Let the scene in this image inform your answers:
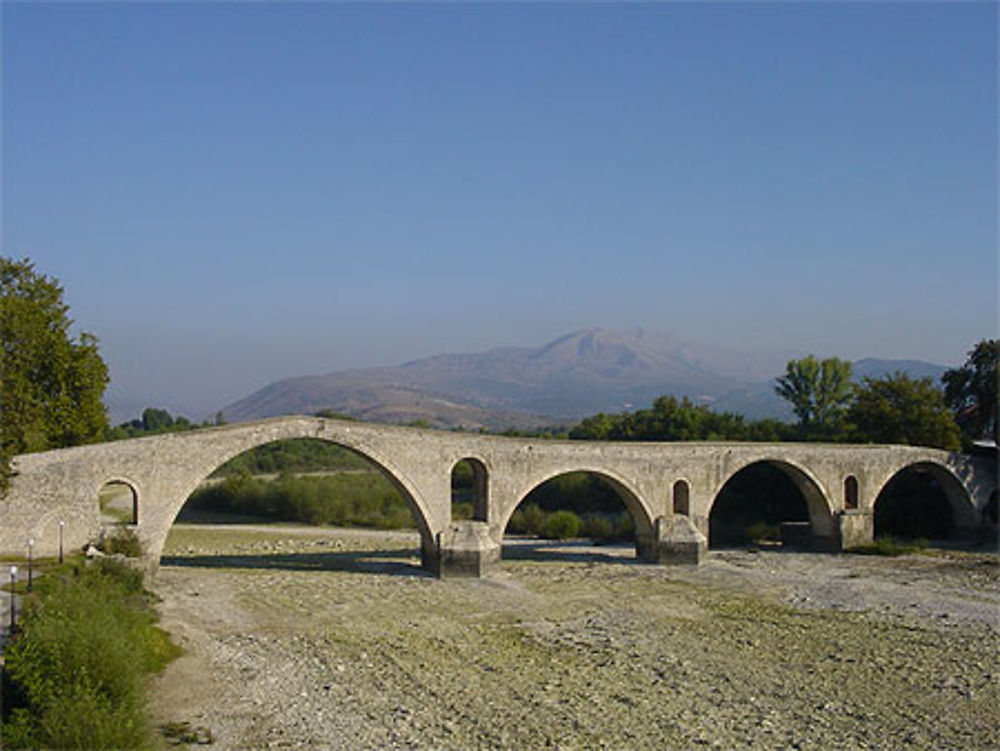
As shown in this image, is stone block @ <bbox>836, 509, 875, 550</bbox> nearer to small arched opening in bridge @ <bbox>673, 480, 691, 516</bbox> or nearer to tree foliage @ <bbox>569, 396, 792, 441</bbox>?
small arched opening in bridge @ <bbox>673, 480, 691, 516</bbox>

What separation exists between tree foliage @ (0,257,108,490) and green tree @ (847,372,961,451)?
89.3 ft

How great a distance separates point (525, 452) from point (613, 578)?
418 cm

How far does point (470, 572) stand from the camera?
26.3 m

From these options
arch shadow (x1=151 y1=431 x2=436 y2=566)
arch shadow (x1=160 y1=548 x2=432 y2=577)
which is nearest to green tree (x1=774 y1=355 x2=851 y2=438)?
arch shadow (x1=160 y1=548 x2=432 y2=577)

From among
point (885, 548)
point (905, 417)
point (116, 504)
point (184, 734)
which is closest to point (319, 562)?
point (184, 734)

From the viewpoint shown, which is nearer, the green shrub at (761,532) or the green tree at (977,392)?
the green shrub at (761,532)

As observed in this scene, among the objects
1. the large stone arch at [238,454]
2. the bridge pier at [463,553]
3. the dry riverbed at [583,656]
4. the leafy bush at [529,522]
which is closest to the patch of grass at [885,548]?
the dry riverbed at [583,656]

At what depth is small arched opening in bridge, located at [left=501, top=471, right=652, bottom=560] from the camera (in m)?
31.3

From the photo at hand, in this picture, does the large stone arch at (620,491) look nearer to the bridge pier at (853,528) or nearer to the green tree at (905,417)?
the bridge pier at (853,528)

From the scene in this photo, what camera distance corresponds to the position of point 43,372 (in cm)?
2761

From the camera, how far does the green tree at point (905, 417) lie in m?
37.9

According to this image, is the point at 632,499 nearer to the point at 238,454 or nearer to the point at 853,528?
the point at 853,528

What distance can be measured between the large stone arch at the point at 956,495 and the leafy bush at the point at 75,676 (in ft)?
89.9

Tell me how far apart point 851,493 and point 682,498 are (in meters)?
6.63
